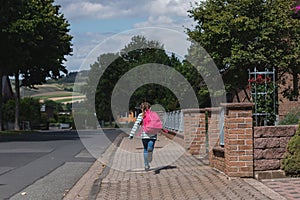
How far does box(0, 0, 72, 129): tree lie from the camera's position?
1307 inches

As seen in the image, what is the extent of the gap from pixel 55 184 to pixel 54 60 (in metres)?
30.7

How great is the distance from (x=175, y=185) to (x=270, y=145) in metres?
1.88

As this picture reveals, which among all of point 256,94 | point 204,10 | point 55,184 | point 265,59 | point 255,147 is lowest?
point 55,184

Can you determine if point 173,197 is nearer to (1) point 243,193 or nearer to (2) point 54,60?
(1) point 243,193

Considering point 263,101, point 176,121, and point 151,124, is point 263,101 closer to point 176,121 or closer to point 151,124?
point 151,124

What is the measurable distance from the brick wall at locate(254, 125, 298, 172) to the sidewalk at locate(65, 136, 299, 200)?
1.69 ft

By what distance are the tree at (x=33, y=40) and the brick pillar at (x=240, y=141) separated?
24.5 m

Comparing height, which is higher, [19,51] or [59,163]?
[19,51]

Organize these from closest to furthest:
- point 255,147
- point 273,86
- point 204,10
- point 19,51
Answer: point 255,147 < point 273,86 < point 204,10 < point 19,51

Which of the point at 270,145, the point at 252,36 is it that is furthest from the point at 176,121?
the point at 270,145

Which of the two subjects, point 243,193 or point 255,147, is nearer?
point 243,193

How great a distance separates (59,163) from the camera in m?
16.2

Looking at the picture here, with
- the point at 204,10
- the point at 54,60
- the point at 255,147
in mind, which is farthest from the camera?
the point at 54,60

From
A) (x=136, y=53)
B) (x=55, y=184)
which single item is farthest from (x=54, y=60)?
(x=55, y=184)
